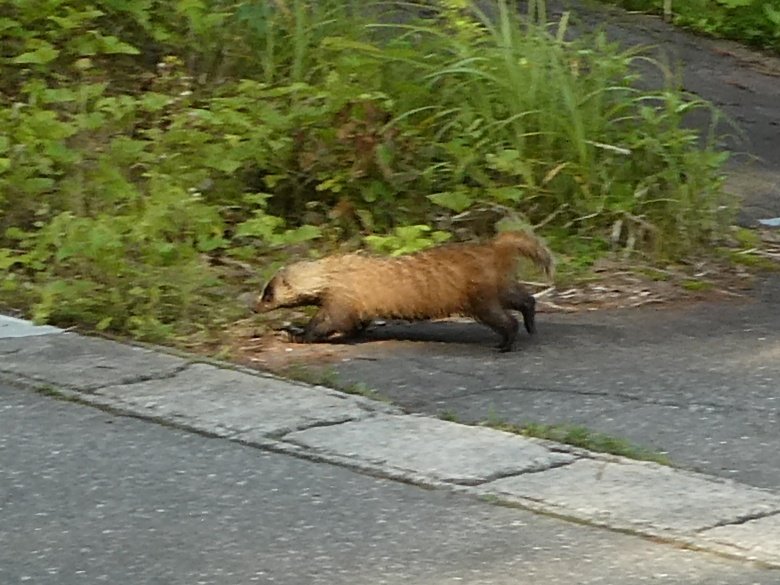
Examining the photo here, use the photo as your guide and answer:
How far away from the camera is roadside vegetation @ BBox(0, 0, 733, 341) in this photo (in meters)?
7.93

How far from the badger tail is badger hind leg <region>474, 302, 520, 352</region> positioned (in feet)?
0.90

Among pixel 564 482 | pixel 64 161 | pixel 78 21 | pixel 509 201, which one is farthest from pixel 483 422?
pixel 78 21

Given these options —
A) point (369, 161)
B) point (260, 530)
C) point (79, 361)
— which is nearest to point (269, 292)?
point (79, 361)

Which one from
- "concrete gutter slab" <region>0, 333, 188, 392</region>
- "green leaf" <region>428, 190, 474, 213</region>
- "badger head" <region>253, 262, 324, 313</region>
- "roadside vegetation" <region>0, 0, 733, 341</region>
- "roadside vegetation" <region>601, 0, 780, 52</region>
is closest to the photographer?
"concrete gutter slab" <region>0, 333, 188, 392</region>

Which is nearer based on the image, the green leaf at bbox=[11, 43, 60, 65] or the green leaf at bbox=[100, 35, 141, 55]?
the green leaf at bbox=[11, 43, 60, 65]

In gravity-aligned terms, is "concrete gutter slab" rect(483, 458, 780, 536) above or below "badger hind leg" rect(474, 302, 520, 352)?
above

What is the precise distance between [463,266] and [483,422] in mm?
1335

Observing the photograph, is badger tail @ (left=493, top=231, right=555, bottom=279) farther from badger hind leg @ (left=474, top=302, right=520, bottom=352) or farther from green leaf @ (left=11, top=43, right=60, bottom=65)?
green leaf @ (left=11, top=43, right=60, bottom=65)

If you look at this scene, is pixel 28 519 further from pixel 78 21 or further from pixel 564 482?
pixel 78 21

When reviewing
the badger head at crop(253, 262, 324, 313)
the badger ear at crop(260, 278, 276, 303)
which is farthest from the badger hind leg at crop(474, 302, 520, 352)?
the badger ear at crop(260, 278, 276, 303)

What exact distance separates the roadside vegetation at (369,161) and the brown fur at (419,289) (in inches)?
27.3

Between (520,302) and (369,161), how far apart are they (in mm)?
2025

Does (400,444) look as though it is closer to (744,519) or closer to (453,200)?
(744,519)

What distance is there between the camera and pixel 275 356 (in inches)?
253
